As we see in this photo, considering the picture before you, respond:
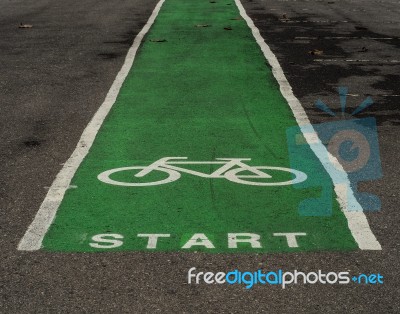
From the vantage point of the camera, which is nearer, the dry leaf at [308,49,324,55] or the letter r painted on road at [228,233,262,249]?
the letter r painted on road at [228,233,262,249]

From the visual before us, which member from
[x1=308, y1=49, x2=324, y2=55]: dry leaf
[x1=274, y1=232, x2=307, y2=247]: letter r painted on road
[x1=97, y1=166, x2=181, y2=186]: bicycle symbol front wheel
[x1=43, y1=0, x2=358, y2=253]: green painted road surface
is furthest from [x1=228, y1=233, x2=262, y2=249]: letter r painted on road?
[x1=308, y1=49, x2=324, y2=55]: dry leaf

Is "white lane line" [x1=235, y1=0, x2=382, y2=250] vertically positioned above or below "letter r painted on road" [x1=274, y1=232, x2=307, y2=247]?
below

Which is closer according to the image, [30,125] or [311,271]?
[311,271]

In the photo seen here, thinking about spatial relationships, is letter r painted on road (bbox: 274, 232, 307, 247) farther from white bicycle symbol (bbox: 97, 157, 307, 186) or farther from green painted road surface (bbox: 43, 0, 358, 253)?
white bicycle symbol (bbox: 97, 157, 307, 186)

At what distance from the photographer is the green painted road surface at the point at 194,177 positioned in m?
7.26

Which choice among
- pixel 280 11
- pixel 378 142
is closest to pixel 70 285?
pixel 378 142

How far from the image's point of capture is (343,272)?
6.53 metres

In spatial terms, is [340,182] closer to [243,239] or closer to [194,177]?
[194,177]

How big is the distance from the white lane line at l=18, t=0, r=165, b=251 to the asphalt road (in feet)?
0.30

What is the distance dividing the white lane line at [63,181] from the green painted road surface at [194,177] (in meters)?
0.08

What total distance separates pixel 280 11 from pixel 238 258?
2124 cm

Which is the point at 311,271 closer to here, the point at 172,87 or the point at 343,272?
the point at 343,272

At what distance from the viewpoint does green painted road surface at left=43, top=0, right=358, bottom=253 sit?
23.8ft

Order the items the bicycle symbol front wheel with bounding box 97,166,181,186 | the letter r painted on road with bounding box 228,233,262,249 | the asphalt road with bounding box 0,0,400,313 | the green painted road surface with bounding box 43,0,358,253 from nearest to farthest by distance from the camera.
Answer: the asphalt road with bounding box 0,0,400,313
the letter r painted on road with bounding box 228,233,262,249
the green painted road surface with bounding box 43,0,358,253
the bicycle symbol front wheel with bounding box 97,166,181,186
